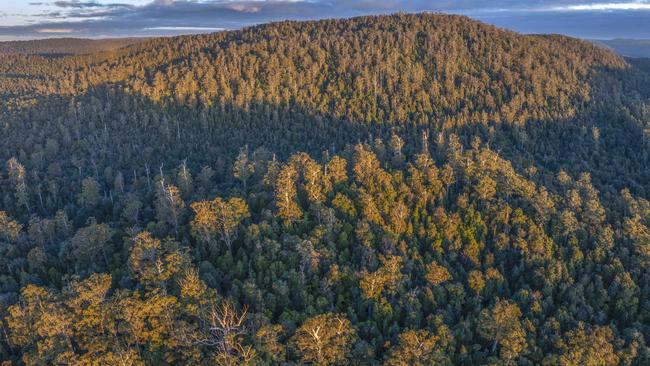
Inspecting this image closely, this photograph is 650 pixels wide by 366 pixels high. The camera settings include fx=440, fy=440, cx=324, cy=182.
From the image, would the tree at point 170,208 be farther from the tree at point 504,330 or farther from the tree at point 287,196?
the tree at point 504,330

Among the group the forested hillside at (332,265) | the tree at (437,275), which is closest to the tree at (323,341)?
the forested hillside at (332,265)

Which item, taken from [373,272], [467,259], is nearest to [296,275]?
[373,272]

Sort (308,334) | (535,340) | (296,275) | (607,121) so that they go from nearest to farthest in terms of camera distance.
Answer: (308,334), (535,340), (296,275), (607,121)

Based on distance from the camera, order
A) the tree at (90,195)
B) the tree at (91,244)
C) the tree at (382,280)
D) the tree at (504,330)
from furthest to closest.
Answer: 1. the tree at (90,195)
2. the tree at (91,244)
3. the tree at (382,280)
4. the tree at (504,330)

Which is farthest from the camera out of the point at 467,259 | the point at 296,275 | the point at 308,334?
the point at 467,259

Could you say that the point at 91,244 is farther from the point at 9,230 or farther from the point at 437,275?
the point at 437,275

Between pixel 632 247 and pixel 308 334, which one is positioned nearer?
pixel 308 334

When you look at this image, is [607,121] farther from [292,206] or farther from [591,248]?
[292,206]
